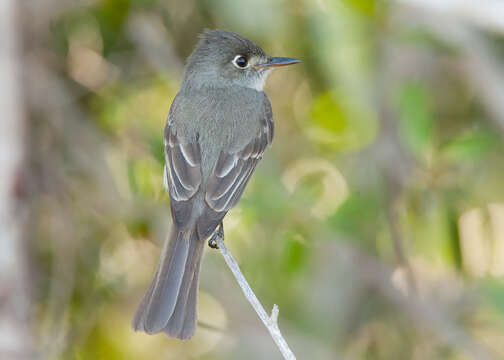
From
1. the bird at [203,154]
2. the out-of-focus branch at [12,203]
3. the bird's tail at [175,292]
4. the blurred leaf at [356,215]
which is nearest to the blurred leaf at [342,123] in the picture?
the blurred leaf at [356,215]

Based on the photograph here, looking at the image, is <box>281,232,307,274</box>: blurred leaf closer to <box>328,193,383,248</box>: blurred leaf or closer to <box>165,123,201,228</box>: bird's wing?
<box>328,193,383,248</box>: blurred leaf

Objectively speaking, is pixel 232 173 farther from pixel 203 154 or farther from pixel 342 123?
pixel 342 123

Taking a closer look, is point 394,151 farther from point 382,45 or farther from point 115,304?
point 115,304

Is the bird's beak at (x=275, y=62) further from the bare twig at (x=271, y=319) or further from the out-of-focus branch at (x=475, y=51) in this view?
the bare twig at (x=271, y=319)

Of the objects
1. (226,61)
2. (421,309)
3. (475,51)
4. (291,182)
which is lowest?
(421,309)

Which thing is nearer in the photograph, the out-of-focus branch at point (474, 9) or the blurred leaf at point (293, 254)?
the out-of-focus branch at point (474, 9)

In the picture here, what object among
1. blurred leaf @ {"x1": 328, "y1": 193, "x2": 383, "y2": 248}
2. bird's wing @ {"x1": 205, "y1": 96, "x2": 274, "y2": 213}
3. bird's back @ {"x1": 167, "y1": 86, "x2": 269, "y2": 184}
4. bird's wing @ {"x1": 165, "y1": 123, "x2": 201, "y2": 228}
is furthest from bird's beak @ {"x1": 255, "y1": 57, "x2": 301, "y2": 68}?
blurred leaf @ {"x1": 328, "y1": 193, "x2": 383, "y2": 248}

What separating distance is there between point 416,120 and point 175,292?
5.01ft

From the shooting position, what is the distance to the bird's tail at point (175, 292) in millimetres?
3320

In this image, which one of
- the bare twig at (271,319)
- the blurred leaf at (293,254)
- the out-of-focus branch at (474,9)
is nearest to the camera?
the bare twig at (271,319)

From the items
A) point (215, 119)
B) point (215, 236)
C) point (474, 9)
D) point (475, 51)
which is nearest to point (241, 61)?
point (215, 119)

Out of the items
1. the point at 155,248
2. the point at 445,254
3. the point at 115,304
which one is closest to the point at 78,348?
the point at 115,304

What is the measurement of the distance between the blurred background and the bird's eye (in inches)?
15.1

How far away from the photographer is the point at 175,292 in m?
3.49
